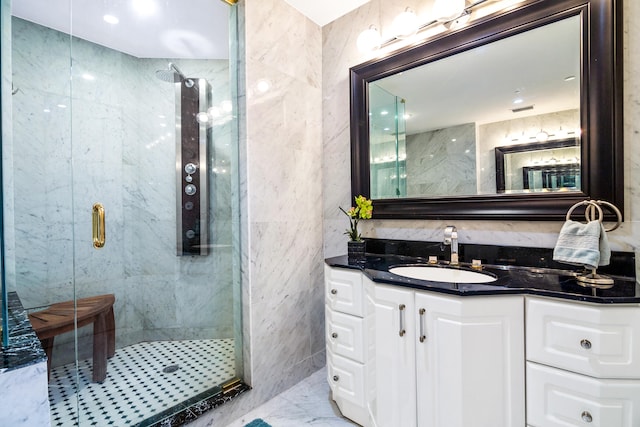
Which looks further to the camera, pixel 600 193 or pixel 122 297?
pixel 122 297

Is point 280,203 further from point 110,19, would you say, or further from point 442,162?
point 110,19

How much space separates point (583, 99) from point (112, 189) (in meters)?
2.43

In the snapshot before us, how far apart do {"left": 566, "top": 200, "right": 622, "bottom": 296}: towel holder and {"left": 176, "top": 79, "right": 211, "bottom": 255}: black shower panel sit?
1874 millimetres

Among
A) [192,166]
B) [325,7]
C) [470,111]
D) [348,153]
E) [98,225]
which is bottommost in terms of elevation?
[98,225]

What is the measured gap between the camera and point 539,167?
136 centimetres

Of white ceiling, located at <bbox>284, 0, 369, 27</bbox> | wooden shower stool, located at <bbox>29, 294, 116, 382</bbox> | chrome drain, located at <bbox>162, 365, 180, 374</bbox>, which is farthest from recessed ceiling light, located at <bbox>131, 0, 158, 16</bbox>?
chrome drain, located at <bbox>162, 365, 180, 374</bbox>

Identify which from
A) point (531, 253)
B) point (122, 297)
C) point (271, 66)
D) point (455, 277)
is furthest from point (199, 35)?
point (531, 253)

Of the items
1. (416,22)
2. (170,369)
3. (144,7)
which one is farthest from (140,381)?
(416,22)

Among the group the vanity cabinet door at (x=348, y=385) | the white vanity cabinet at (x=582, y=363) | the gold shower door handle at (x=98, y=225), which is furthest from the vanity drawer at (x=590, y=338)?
the gold shower door handle at (x=98, y=225)

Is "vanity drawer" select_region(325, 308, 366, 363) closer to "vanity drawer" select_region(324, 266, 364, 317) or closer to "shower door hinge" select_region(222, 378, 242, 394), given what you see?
"vanity drawer" select_region(324, 266, 364, 317)

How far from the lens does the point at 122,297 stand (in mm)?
1748

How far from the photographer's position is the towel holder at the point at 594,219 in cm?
107

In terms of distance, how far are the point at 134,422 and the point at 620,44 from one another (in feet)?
8.75

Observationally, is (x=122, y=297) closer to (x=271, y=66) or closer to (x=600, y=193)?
(x=271, y=66)
